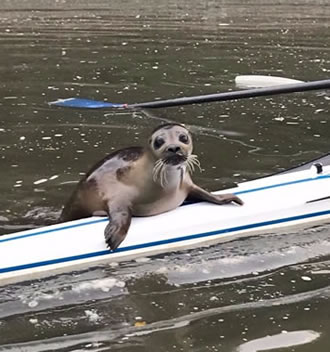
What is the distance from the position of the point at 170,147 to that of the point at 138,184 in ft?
1.80

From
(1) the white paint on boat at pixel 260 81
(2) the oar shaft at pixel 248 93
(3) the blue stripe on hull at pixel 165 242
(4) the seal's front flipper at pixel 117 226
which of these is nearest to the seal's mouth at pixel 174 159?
(4) the seal's front flipper at pixel 117 226

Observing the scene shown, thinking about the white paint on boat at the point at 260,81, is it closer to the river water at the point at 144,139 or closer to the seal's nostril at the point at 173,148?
the river water at the point at 144,139

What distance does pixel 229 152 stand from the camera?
29.6ft

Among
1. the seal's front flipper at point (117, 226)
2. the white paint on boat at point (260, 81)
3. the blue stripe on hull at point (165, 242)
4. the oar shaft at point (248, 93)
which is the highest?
the white paint on boat at point (260, 81)

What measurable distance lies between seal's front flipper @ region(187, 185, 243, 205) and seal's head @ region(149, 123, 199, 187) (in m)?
0.66

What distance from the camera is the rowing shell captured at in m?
5.72

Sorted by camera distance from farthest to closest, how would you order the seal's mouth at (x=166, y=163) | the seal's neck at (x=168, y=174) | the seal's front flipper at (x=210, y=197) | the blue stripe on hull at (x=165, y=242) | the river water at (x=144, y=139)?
the seal's front flipper at (x=210, y=197) → the seal's neck at (x=168, y=174) → the seal's mouth at (x=166, y=163) → the blue stripe on hull at (x=165, y=242) → the river water at (x=144, y=139)

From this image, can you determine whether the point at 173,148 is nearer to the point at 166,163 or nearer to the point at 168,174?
the point at 166,163

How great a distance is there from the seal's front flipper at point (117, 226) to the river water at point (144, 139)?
21cm

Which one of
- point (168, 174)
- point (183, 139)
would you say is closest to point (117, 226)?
point (168, 174)

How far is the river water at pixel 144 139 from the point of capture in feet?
16.4

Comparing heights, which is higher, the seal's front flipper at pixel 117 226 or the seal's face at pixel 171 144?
the seal's face at pixel 171 144

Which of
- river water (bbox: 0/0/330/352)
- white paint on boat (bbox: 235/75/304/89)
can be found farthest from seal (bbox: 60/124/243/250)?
white paint on boat (bbox: 235/75/304/89)

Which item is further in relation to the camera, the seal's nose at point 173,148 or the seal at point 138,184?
the seal at point 138,184
